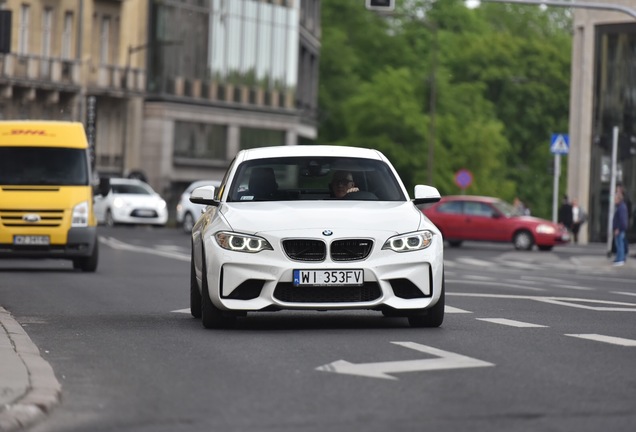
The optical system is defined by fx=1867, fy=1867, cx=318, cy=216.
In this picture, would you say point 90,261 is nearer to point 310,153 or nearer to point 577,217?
point 310,153

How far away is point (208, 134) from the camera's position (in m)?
84.4

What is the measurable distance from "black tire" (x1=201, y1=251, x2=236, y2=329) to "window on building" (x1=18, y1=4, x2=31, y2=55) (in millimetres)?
58336

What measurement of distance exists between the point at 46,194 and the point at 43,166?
25.5 inches

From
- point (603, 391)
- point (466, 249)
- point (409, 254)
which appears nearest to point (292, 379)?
point (603, 391)

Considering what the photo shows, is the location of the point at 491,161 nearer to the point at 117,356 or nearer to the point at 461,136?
the point at 461,136

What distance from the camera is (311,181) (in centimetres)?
1573

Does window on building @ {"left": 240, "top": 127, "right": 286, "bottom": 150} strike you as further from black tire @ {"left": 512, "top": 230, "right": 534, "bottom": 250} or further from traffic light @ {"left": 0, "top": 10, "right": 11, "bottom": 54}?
traffic light @ {"left": 0, "top": 10, "right": 11, "bottom": 54}

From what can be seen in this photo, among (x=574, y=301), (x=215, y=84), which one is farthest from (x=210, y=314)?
(x=215, y=84)

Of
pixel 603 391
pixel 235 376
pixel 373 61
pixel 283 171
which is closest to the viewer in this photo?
pixel 603 391

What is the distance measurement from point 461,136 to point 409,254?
2978 inches

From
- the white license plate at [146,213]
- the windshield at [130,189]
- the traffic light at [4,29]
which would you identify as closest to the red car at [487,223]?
the white license plate at [146,213]

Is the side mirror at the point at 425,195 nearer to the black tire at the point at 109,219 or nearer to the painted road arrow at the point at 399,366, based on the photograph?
the painted road arrow at the point at 399,366

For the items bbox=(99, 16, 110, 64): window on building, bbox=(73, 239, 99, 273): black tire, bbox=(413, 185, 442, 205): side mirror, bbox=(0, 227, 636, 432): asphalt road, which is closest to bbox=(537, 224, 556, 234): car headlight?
bbox=(73, 239, 99, 273): black tire

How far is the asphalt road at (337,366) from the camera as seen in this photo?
30.0 feet
